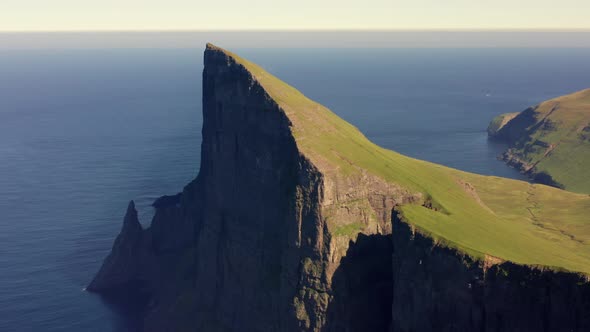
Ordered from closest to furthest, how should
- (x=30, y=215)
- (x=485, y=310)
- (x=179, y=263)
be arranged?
(x=485, y=310), (x=179, y=263), (x=30, y=215)

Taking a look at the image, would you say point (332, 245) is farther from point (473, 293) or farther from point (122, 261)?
point (122, 261)

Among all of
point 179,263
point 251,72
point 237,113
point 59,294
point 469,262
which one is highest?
point 251,72

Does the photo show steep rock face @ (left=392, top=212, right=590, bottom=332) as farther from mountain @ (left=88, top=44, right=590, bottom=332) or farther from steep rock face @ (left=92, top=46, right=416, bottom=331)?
steep rock face @ (left=92, top=46, right=416, bottom=331)

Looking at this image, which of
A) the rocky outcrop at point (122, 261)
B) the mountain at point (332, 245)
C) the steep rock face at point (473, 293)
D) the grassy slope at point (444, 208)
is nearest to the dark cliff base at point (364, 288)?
the mountain at point (332, 245)

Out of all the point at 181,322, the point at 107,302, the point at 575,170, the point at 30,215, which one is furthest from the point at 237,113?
the point at 575,170

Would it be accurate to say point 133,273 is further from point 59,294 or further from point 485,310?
point 485,310

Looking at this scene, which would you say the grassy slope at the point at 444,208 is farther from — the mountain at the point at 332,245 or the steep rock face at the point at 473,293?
the steep rock face at the point at 473,293

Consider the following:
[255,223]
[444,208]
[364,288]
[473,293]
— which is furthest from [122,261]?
[473,293]
